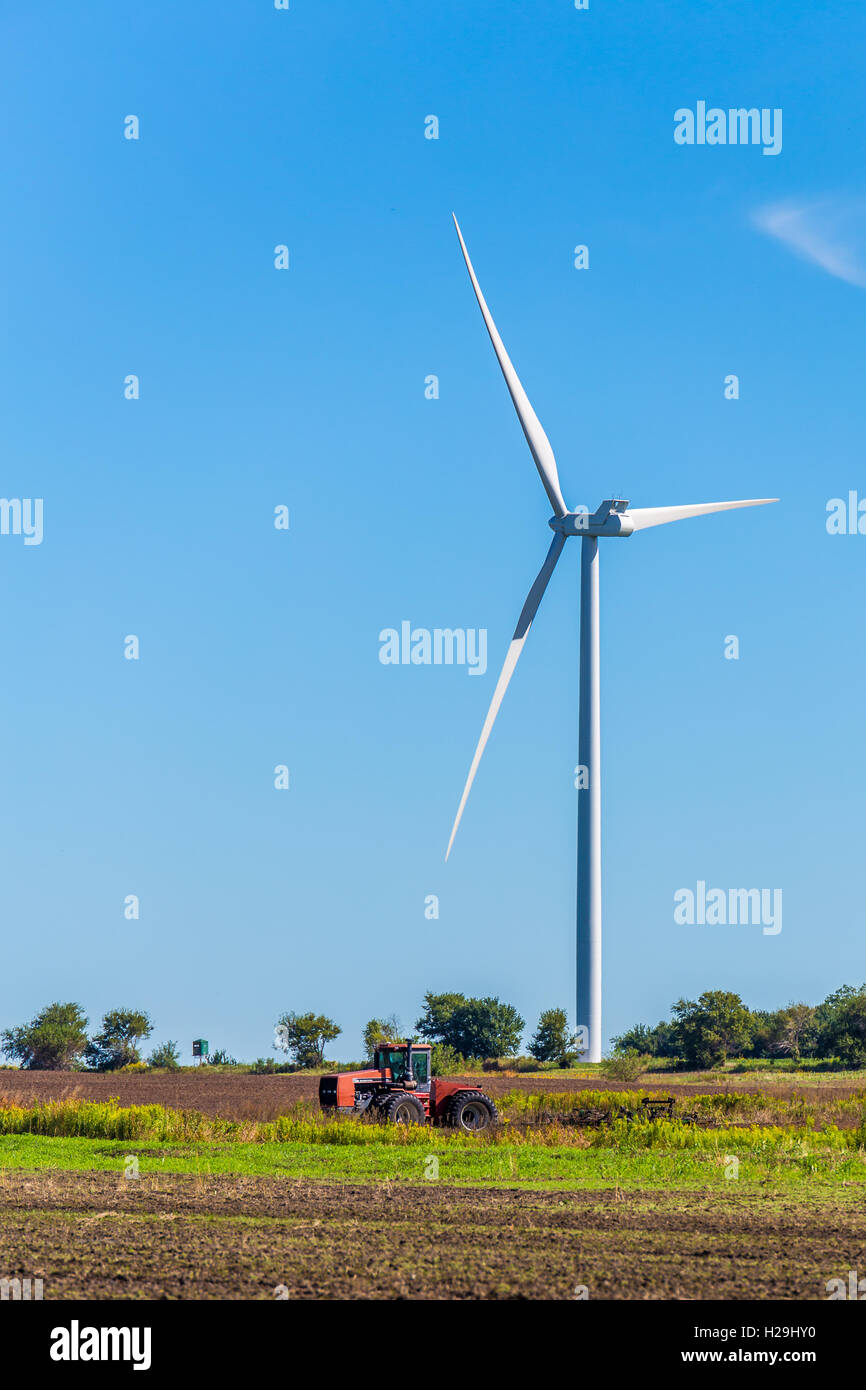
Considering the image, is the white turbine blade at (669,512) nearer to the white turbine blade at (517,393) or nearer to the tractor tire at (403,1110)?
the white turbine blade at (517,393)

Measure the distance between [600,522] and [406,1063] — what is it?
2994 centimetres

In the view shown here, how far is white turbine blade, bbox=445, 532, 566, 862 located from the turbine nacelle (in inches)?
59.9

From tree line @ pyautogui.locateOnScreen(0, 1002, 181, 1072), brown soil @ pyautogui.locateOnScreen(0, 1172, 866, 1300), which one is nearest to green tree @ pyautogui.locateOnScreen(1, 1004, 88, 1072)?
tree line @ pyautogui.locateOnScreen(0, 1002, 181, 1072)

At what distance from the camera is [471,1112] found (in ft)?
119

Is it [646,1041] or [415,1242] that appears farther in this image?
[646,1041]

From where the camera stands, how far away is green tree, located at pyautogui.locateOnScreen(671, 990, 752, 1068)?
83.6 metres

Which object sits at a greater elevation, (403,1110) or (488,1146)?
(403,1110)

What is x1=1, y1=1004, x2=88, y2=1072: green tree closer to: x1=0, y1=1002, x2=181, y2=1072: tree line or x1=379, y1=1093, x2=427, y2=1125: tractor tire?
x1=0, y1=1002, x2=181, y2=1072: tree line

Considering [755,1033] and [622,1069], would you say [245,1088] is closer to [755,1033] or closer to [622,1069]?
[622,1069]

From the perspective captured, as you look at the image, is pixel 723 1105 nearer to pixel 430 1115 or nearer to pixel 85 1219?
pixel 430 1115

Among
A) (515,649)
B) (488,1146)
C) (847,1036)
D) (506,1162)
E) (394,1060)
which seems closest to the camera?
(506,1162)

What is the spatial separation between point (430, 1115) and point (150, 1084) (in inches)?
1284

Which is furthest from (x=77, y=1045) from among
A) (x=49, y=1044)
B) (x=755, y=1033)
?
(x=755, y=1033)
